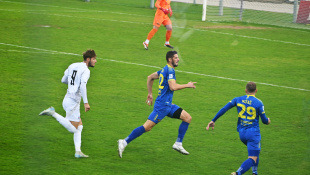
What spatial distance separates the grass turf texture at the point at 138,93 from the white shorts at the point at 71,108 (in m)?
0.66

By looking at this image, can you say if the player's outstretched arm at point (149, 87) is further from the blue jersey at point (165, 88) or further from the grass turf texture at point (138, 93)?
the grass turf texture at point (138, 93)

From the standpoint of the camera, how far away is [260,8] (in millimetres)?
29859

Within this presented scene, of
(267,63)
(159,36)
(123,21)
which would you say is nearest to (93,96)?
(267,63)

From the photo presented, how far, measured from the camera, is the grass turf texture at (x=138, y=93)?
845 cm

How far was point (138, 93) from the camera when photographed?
42.8 ft

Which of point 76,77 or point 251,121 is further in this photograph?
point 76,77

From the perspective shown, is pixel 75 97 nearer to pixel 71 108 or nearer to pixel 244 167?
pixel 71 108

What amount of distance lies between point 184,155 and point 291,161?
6.22ft

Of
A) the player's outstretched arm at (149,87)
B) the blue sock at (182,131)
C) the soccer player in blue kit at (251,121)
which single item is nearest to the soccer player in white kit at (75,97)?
the player's outstretched arm at (149,87)

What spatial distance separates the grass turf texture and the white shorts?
66 cm

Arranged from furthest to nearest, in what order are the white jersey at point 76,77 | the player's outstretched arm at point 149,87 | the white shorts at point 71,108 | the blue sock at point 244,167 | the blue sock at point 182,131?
1. the player's outstretched arm at point 149,87
2. the blue sock at point 182,131
3. the white shorts at point 71,108
4. the white jersey at point 76,77
5. the blue sock at point 244,167

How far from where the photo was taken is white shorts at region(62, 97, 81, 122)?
8234 mm

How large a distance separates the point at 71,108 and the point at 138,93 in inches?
192

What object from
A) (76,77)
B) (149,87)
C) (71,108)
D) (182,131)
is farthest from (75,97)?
(182,131)
